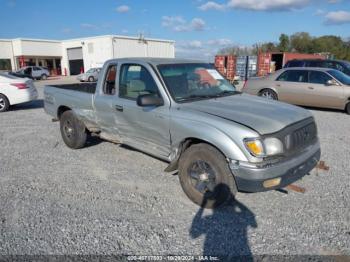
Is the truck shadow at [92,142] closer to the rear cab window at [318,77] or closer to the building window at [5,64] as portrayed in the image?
the rear cab window at [318,77]

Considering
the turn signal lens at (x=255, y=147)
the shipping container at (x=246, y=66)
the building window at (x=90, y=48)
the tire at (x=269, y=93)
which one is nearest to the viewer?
the turn signal lens at (x=255, y=147)

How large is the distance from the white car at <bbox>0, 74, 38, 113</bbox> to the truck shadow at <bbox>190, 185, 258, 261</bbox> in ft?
32.7

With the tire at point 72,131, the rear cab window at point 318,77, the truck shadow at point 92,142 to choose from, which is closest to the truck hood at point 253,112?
the tire at point 72,131

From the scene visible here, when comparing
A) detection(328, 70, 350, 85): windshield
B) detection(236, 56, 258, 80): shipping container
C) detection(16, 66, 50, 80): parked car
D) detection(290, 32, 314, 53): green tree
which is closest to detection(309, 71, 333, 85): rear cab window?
detection(328, 70, 350, 85): windshield

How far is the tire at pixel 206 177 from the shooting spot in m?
3.53

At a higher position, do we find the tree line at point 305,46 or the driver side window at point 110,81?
the tree line at point 305,46

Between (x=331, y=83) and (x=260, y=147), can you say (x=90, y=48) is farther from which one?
(x=260, y=147)

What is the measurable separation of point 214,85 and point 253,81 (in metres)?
7.32

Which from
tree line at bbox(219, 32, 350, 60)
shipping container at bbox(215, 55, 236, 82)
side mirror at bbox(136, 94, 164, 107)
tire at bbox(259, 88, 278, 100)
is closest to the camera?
side mirror at bbox(136, 94, 164, 107)

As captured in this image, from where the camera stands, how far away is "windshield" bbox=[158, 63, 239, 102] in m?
4.27

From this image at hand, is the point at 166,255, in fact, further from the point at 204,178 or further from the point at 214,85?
the point at 214,85

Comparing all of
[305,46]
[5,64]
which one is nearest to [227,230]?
[5,64]

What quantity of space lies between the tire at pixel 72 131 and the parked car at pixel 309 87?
736 centimetres

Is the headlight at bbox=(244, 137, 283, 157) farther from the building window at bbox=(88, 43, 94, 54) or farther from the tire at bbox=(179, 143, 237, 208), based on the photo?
the building window at bbox=(88, 43, 94, 54)
